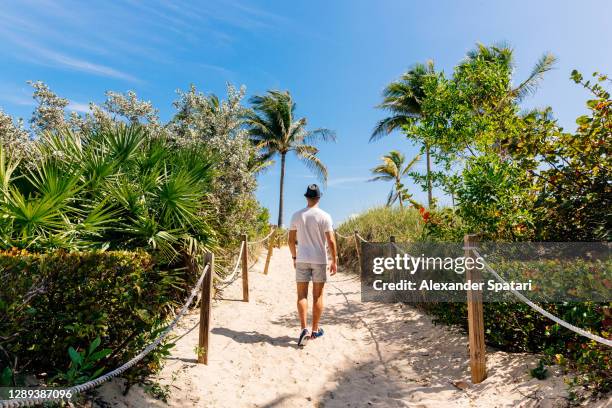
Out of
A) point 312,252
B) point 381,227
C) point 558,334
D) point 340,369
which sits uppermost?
point 381,227

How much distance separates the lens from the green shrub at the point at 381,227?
1036 centimetres

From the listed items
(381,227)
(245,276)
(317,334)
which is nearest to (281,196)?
(381,227)

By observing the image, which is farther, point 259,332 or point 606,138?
point 259,332

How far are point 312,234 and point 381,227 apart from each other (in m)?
5.99

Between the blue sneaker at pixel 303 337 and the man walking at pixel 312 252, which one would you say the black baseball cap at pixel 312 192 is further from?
the blue sneaker at pixel 303 337

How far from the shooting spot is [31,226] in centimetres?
461

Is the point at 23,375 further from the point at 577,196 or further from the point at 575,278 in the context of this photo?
the point at 577,196

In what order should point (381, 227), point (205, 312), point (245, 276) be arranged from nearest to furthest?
point (205, 312) → point (245, 276) → point (381, 227)

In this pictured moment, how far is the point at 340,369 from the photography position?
4.78m

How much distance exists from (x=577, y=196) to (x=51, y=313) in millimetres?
5620

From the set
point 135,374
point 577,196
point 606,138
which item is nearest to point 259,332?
point 135,374

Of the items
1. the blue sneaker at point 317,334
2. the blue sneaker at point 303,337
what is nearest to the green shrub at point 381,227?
the blue sneaker at point 317,334

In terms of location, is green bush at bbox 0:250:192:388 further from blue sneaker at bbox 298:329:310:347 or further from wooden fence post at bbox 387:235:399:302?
wooden fence post at bbox 387:235:399:302

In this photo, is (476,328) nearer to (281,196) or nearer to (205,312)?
(205,312)
